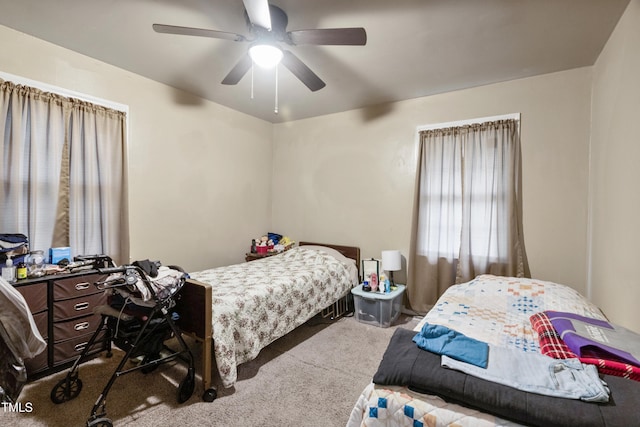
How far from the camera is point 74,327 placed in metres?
2.34

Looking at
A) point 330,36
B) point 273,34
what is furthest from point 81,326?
point 330,36

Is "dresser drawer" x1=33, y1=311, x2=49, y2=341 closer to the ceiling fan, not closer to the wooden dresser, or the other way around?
the wooden dresser

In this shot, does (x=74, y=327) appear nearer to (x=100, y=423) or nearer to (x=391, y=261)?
(x=100, y=423)

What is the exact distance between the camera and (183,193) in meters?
3.49

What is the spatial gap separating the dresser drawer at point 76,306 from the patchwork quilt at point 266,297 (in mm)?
768

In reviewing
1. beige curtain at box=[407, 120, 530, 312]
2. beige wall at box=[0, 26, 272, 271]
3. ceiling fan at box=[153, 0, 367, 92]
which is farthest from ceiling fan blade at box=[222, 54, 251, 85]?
beige curtain at box=[407, 120, 530, 312]

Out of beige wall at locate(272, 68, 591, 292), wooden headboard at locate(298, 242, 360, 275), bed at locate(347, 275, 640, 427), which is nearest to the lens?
bed at locate(347, 275, 640, 427)

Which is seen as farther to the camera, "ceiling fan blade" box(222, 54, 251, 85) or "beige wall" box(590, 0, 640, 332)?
"ceiling fan blade" box(222, 54, 251, 85)

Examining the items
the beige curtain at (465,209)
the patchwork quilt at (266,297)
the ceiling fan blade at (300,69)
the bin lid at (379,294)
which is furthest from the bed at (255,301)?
the ceiling fan blade at (300,69)

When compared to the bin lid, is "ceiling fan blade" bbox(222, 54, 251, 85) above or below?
above

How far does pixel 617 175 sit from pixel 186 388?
3.32 metres

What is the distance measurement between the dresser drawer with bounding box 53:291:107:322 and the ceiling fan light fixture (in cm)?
230

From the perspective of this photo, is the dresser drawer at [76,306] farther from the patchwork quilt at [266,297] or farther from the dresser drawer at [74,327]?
the patchwork quilt at [266,297]

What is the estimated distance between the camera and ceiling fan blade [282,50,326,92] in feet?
7.00
